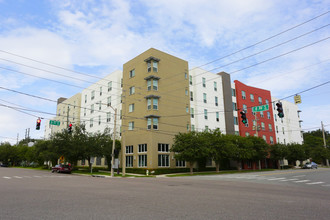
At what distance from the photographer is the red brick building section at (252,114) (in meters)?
57.2

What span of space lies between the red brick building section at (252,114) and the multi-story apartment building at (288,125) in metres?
3.63

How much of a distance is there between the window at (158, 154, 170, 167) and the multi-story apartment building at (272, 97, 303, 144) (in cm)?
3898

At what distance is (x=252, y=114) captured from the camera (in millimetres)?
59344

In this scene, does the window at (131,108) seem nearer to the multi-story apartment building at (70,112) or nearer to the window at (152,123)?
the window at (152,123)

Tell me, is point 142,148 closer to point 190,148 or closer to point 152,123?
point 152,123

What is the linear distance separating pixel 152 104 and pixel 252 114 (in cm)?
2890

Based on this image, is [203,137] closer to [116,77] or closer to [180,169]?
[180,169]

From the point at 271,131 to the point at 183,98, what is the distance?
103 ft

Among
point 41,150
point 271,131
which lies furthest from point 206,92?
point 41,150

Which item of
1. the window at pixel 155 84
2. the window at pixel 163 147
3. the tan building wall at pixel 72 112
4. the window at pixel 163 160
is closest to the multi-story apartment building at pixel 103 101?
the tan building wall at pixel 72 112

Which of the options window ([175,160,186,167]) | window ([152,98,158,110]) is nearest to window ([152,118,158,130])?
window ([152,98,158,110])

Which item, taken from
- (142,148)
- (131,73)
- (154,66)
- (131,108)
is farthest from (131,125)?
(154,66)

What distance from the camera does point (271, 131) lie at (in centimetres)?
6469

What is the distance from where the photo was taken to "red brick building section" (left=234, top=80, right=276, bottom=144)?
57250 millimetres
